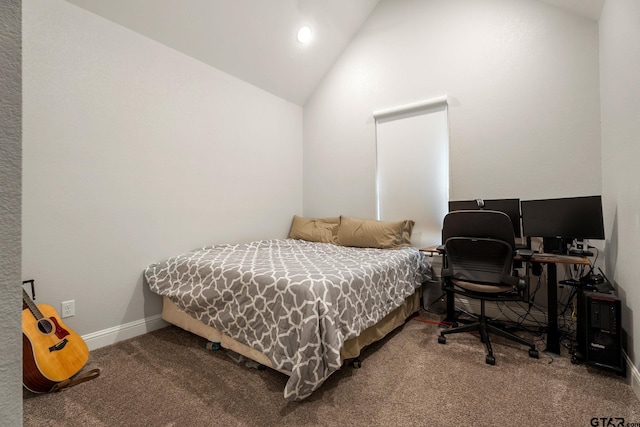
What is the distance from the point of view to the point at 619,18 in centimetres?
188

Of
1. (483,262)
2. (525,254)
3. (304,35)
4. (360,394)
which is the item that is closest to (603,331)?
(525,254)

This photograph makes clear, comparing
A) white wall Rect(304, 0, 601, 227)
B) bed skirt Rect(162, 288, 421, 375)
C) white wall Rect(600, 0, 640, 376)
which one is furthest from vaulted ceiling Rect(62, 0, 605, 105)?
bed skirt Rect(162, 288, 421, 375)

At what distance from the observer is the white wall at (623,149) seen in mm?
1645

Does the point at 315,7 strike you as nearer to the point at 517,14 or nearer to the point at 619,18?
the point at 517,14

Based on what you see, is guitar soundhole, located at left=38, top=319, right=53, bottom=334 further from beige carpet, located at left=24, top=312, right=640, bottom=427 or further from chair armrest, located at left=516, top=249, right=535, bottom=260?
chair armrest, located at left=516, top=249, right=535, bottom=260

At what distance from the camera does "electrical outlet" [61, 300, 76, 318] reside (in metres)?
2.06

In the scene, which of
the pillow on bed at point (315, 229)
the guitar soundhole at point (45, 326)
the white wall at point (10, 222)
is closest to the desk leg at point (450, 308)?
the pillow on bed at point (315, 229)

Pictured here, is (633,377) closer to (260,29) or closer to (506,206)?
(506,206)

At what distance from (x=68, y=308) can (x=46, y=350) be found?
0.48 m

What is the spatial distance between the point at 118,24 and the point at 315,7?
77.2 inches

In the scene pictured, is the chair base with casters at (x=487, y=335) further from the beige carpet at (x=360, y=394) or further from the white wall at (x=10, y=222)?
the white wall at (x=10, y=222)

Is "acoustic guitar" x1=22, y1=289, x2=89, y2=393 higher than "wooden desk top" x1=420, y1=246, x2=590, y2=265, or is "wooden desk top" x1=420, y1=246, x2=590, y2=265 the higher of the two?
"wooden desk top" x1=420, y1=246, x2=590, y2=265

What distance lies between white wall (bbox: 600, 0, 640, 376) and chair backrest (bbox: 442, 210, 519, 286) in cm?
61

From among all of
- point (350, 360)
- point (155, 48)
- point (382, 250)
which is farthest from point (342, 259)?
point (155, 48)
